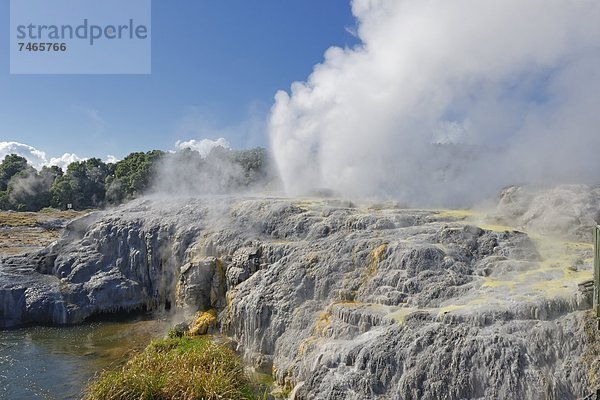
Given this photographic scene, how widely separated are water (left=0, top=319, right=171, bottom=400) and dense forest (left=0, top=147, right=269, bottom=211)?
19621 mm

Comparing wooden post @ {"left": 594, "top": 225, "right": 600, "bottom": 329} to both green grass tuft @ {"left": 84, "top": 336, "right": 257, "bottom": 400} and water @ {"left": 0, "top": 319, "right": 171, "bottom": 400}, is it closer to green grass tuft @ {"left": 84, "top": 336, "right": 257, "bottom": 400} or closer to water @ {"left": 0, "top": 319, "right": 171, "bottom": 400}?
green grass tuft @ {"left": 84, "top": 336, "right": 257, "bottom": 400}

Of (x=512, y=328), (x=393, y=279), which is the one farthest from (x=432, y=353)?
(x=393, y=279)

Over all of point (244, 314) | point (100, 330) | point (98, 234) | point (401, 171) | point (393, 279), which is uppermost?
point (401, 171)

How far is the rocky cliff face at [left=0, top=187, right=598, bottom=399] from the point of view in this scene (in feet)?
29.1

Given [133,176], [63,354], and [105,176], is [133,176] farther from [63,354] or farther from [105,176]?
[63,354]

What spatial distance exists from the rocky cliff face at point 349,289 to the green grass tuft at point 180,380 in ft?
5.32

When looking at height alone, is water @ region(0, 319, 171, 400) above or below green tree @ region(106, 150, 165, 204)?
below

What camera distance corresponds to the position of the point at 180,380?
29.9 feet

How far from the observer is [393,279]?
38.8 feet

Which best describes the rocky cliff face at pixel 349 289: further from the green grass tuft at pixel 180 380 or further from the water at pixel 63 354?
the green grass tuft at pixel 180 380

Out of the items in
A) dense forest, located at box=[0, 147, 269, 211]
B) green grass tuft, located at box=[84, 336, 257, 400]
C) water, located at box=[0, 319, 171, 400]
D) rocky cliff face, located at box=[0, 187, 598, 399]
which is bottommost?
water, located at box=[0, 319, 171, 400]

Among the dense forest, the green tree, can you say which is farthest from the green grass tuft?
the green tree

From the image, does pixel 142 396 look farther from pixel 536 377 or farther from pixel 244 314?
pixel 536 377

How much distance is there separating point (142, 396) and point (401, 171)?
1680cm
